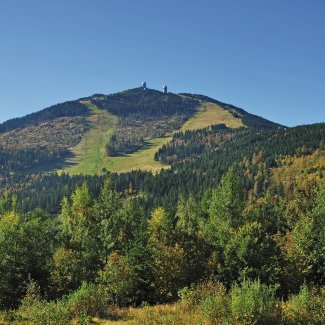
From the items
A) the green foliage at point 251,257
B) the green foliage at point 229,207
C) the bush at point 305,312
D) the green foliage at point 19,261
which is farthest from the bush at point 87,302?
the green foliage at point 229,207

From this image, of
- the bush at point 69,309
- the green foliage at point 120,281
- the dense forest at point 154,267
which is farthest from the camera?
the green foliage at point 120,281

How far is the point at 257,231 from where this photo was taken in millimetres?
48250

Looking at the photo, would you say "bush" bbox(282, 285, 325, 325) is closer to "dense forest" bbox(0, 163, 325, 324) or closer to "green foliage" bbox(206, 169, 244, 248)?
"dense forest" bbox(0, 163, 325, 324)

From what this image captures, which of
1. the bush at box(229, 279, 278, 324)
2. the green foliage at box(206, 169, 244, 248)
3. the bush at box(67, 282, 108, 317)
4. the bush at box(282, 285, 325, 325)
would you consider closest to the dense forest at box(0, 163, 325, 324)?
the bush at box(67, 282, 108, 317)

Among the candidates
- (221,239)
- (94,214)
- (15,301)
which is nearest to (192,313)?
(221,239)

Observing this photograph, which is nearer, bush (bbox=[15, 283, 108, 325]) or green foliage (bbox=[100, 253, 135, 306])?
bush (bbox=[15, 283, 108, 325])

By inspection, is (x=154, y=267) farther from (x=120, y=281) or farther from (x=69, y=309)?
(x=69, y=309)

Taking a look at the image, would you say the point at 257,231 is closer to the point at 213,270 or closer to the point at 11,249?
the point at 213,270

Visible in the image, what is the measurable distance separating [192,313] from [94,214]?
3907 centimetres

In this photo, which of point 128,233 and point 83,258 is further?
point 128,233

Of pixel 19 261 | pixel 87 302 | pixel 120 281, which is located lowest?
pixel 120 281

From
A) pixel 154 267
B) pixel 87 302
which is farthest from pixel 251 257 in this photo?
pixel 87 302

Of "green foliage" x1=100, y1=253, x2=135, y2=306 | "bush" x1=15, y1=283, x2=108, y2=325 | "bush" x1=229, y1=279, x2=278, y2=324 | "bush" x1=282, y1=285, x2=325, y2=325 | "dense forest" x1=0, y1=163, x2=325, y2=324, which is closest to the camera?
"bush" x1=229, y1=279, x2=278, y2=324

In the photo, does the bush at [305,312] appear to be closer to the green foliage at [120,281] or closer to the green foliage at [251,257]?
the green foliage at [251,257]
